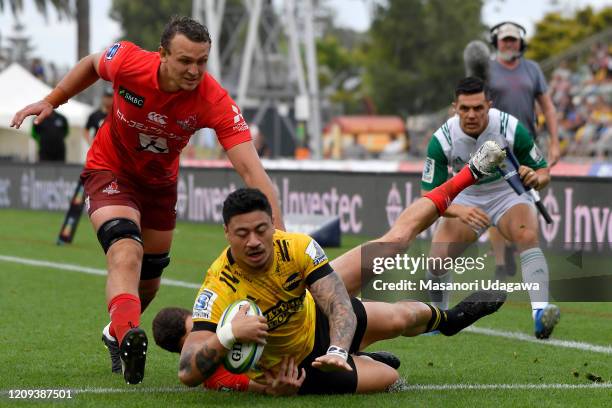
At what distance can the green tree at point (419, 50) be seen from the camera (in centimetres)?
6994

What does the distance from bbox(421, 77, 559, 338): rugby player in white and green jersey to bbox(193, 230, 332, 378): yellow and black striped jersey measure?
2.59 meters

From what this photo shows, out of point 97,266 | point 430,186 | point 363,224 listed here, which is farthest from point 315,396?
point 363,224

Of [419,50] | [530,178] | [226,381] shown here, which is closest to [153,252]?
[226,381]

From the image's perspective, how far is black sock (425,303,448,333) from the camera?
736 cm

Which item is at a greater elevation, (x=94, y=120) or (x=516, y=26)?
(x=516, y=26)

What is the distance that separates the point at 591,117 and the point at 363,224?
12.1 metres

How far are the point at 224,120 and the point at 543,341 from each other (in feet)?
10.2

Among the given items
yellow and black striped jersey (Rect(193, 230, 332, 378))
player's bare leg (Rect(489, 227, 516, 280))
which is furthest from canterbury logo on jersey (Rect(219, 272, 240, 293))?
player's bare leg (Rect(489, 227, 516, 280))

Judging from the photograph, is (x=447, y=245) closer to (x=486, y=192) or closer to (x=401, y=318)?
(x=486, y=192)

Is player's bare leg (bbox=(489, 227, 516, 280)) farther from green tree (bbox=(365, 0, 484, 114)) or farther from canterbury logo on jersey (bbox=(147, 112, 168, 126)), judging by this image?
green tree (bbox=(365, 0, 484, 114))

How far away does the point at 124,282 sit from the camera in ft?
22.7

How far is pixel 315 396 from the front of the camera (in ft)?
21.7

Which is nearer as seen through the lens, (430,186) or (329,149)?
(430,186)

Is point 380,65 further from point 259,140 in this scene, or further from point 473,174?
point 473,174
